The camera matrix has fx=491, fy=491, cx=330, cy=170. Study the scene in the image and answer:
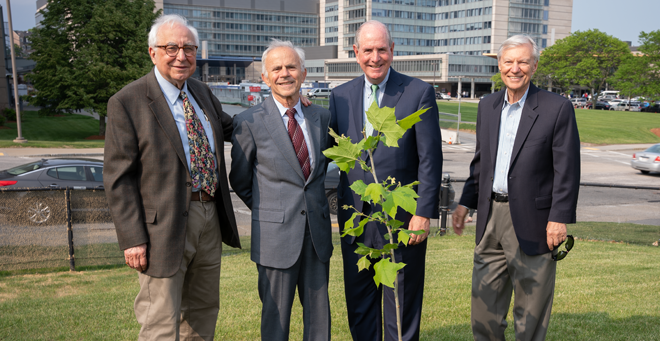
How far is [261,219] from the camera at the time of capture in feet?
11.1

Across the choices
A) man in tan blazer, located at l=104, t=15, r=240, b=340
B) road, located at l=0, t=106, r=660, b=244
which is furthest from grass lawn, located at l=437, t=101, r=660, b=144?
man in tan blazer, located at l=104, t=15, r=240, b=340

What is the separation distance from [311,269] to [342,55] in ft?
406

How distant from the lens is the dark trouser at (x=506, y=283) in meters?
3.45

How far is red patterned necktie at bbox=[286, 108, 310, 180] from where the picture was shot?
11.1 ft

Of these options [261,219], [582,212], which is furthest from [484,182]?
[582,212]

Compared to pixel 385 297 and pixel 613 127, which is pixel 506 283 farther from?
pixel 613 127

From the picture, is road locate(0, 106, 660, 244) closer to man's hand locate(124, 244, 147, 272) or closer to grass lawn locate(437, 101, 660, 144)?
grass lawn locate(437, 101, 660, 144)

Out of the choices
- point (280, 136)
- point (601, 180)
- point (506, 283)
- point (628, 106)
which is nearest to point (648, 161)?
point (601, 180)

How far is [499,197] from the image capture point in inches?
139

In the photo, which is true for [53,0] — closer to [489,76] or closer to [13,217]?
[13,217]

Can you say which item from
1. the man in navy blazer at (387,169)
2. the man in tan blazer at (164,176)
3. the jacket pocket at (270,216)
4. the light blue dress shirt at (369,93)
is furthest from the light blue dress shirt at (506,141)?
the man in tan blazer at (164,176)

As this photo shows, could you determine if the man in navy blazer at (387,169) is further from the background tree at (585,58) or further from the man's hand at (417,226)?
the background tree at (585,58)

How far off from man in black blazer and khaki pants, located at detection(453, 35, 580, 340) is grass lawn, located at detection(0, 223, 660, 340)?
2.97ft

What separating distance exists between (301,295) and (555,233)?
181 cm
